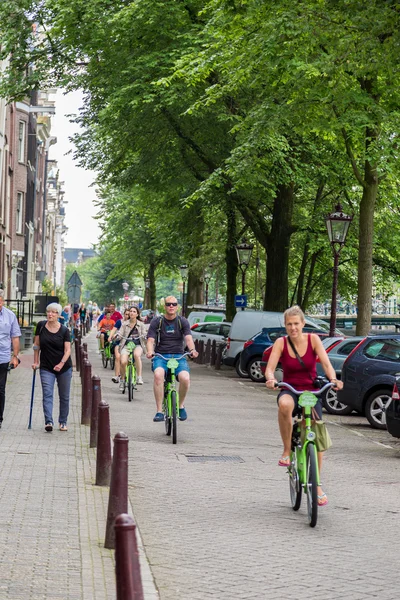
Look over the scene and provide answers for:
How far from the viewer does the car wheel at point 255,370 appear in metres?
30.8

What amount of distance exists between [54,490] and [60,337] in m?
5.54

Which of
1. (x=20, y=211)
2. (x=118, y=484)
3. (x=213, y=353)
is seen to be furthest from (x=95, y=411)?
(x=20, y=211)

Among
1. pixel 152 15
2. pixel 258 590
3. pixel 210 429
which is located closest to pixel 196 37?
pixel 152 15

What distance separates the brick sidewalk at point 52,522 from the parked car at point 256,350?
16191 mm

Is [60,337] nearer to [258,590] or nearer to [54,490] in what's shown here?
[54,490]

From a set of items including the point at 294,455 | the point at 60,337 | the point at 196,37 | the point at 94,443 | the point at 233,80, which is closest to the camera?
the point at 294,455

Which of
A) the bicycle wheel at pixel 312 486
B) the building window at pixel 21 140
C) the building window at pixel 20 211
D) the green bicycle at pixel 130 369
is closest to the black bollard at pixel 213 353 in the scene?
the green bicycle at pixel 130 369

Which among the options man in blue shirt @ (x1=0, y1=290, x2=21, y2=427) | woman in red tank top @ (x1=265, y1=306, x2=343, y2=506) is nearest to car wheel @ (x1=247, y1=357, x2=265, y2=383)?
man in blue shirt @ (x1=0, y1=290, x2=21, y2=427)

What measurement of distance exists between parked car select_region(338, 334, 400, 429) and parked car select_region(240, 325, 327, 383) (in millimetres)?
11334

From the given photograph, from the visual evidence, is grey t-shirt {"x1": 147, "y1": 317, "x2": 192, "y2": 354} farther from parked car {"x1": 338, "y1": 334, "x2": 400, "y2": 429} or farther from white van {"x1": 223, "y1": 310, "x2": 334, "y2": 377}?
white van {"x1": 223, "y1": 310, "x2": 334, "y2": 377}

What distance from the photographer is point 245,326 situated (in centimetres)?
3234

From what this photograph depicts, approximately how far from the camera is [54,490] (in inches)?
386

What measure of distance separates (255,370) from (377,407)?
12.6m

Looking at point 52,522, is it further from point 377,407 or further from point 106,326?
point 106,326
